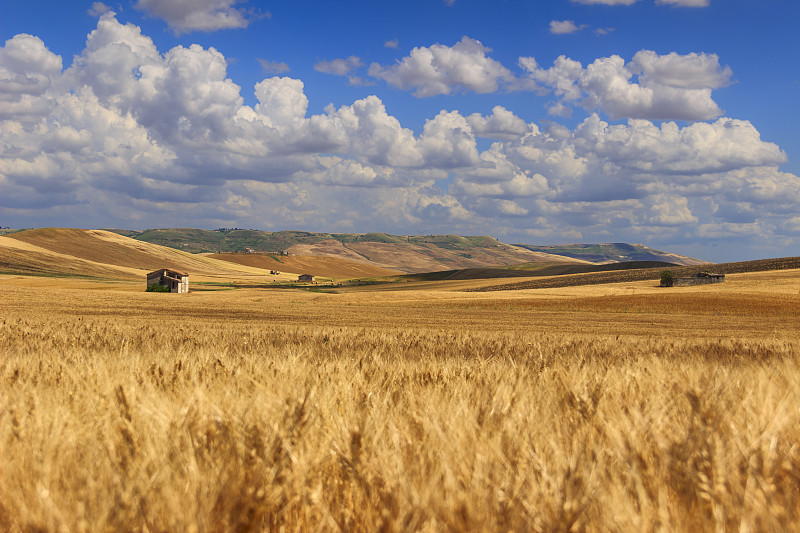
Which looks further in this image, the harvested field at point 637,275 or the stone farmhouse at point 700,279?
the harvested field at point 637,275

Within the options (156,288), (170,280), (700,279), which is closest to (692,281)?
(700,279)

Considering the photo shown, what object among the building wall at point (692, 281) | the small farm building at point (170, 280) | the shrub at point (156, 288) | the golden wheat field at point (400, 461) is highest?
the golden wheat field at point (400, 461)

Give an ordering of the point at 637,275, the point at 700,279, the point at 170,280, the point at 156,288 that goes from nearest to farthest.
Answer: the point at 700,279 < the point at 156,288 < the point at 170,280 < the point at 637,275

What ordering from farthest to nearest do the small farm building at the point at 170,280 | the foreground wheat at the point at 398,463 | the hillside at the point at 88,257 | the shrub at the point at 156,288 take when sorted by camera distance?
the hillside at the point at 88,257 < the small farm building at the point at 170,280 < the shrub at the point at 156,288 < the foreground wheat at the point at 398,463

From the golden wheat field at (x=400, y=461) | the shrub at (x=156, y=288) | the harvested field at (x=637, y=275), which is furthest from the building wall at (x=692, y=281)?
the golden wheat field at (x=400, y=461)

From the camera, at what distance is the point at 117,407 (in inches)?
138

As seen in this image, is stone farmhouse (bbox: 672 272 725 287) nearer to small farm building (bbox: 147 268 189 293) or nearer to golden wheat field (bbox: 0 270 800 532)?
small farm building (bbox: 147 268 189 293)

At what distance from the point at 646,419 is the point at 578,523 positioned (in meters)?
1.28

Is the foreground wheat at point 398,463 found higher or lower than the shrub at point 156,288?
higher

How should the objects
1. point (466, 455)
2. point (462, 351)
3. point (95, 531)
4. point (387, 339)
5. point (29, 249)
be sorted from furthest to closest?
1. point (29, 249)
2. point (387, 339)
3. point (462, 351)
4. point (466, 455)
5. point (95, 531)

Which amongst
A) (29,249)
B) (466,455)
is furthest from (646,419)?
(29,249)

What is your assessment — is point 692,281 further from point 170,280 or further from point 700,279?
point 170,280

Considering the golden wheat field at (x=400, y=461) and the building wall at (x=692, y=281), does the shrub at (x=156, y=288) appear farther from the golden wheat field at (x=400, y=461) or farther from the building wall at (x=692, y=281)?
the golden wheat field at (x=400, y=461)

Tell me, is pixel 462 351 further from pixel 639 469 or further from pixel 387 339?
pixel 639 469
